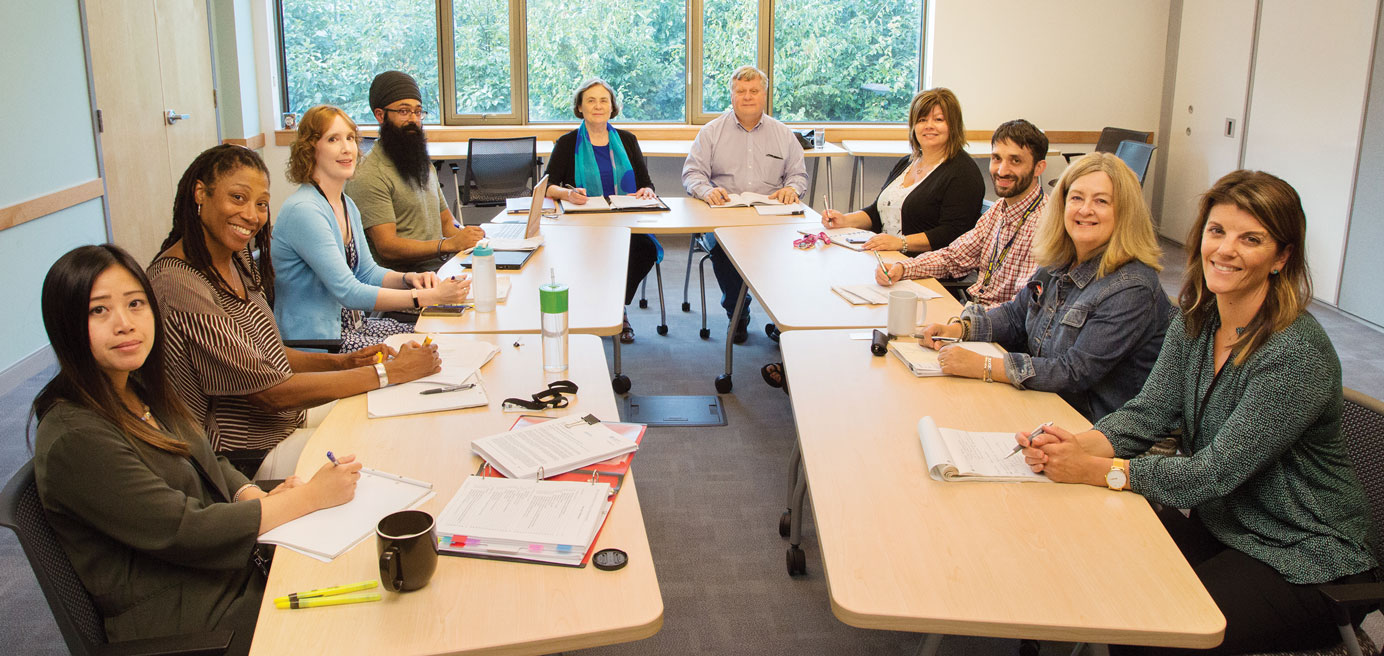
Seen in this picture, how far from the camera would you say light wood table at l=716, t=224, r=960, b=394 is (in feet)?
9.29

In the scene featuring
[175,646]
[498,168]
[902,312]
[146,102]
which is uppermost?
[146,102]

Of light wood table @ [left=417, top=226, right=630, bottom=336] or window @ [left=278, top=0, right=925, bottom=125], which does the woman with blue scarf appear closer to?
light wood table @ [left=417, top=226, right=630, bottom=336]

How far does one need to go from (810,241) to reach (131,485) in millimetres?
2724

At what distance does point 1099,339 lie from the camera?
7.29 ft

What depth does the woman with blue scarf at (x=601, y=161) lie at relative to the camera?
189 inches

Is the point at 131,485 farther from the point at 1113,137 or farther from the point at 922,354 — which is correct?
the point at 1113,137

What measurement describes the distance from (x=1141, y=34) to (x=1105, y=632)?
281 inches

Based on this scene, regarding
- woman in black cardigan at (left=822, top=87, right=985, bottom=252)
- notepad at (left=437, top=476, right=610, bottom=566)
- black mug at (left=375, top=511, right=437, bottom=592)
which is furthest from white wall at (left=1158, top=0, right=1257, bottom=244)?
black mug at (left=375, top=511, right=437, bottom=592)

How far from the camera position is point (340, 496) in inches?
63.4

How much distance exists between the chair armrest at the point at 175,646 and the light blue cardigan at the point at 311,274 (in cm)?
152

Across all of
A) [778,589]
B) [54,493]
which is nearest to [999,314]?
[778,589]

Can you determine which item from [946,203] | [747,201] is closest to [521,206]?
[747,201]

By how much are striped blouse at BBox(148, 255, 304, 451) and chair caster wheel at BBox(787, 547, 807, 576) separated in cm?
134

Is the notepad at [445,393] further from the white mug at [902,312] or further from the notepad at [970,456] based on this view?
the white mug at [902,312]
